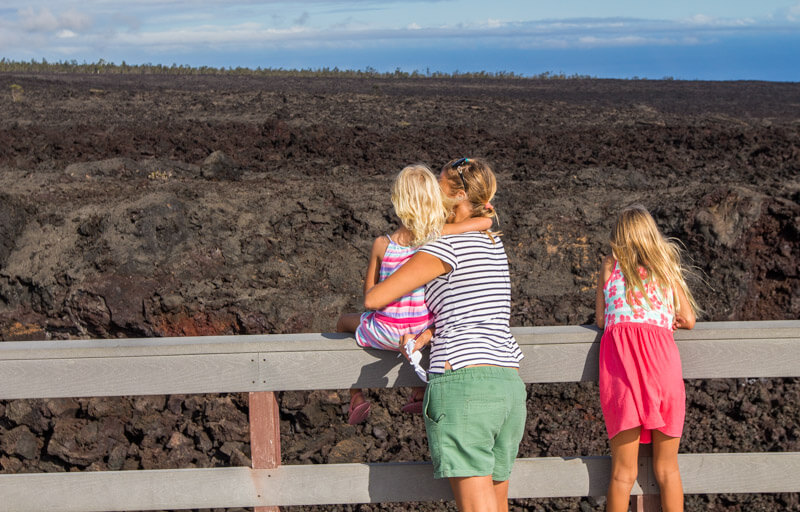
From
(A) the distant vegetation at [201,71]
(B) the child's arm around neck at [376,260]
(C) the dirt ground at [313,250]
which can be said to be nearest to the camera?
(B) the child's arm around neck at [376,260]

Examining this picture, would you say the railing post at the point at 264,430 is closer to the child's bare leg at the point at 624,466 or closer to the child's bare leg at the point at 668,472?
the child's bare leg at the point at 624,466

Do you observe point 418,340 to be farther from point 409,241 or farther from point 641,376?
point 641,376

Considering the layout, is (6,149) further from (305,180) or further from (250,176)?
(305,180)

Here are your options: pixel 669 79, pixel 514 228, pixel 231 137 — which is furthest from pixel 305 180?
pixel 669 79

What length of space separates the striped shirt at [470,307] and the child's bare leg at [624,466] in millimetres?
563

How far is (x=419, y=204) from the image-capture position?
2.85 metres

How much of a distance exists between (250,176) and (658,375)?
11074mm

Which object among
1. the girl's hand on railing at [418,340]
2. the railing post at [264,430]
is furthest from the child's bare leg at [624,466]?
the railing post at [264,430]

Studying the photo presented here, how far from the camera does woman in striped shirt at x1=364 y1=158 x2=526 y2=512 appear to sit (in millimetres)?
2664

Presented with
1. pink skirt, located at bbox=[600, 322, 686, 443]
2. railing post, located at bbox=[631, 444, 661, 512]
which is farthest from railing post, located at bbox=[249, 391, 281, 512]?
railing post, located at bbox=[631, 444, 661, 512]

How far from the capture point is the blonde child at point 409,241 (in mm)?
2811

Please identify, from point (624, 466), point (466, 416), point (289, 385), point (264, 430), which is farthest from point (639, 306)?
point (264, 430)

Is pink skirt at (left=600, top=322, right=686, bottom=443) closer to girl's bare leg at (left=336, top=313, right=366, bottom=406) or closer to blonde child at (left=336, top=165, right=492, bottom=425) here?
blonde child at (left=336, top=165, right=492, bottom=425)

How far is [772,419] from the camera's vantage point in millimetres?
6012
